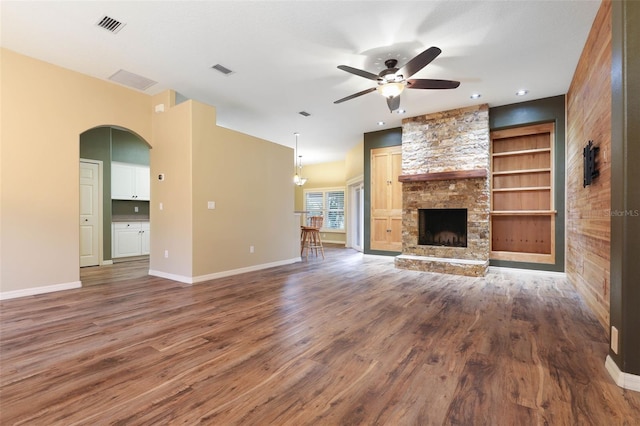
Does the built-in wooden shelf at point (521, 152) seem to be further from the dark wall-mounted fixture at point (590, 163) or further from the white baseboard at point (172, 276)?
the white baseboard at point (172, 276)

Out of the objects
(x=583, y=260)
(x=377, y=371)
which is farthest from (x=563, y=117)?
(x=377, y=371)

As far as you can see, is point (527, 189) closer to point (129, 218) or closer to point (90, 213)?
point (129, 218)

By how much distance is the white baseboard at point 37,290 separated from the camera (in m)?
3.70

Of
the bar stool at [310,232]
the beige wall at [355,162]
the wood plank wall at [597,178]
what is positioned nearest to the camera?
the wood plank wall at [597,178]

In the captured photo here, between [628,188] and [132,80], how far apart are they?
5744mm

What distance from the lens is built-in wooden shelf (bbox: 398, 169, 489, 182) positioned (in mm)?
5289

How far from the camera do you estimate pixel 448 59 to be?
3.86 meters

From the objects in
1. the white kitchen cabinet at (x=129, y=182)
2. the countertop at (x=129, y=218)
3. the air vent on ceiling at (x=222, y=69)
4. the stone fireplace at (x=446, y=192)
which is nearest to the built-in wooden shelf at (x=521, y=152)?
the stone fireplace at (x=446, y=192)

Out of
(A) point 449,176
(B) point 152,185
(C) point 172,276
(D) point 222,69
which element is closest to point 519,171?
(A) point 449,176

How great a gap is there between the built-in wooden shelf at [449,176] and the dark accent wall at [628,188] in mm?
3559

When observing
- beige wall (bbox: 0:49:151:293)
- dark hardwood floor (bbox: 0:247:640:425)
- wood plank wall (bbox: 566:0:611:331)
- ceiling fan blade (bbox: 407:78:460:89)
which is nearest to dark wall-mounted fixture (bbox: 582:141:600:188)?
wood plank wall (bbox: 566:0:611:331)

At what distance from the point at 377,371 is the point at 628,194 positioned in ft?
6.19

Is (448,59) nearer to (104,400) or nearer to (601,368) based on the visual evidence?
(601,368)

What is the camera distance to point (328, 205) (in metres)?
11.1
